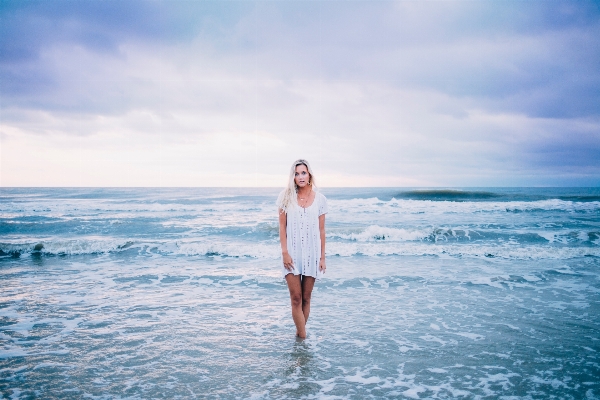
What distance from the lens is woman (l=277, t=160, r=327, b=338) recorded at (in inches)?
186

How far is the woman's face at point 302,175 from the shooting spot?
465 cm

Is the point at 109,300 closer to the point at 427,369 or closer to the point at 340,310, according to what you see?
the point at 340,310

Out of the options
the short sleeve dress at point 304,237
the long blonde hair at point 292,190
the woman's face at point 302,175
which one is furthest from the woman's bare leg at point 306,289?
the woman's face at point 302,175

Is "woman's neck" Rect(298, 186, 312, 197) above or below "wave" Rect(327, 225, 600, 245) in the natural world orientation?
above

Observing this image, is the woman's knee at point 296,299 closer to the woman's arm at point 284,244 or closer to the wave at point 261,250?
the woman's arm at point 284,244

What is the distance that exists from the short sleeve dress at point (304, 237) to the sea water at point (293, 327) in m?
1.18

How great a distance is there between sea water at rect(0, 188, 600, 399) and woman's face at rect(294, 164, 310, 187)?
2280 millimetres

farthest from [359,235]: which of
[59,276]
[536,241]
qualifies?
[59,276]

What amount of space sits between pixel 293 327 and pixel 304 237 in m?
1.97

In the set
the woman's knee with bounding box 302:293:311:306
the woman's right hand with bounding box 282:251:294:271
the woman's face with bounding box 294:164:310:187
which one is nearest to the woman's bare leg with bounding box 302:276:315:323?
the woman's knee with bounding box 302:293:311:306

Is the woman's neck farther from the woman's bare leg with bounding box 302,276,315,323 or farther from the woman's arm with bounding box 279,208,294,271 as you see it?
the woman's bare leg with bounding box 302,276,315,323

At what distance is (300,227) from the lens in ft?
15.8

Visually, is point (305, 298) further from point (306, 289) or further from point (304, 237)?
point (304, 237)

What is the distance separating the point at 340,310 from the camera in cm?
688
